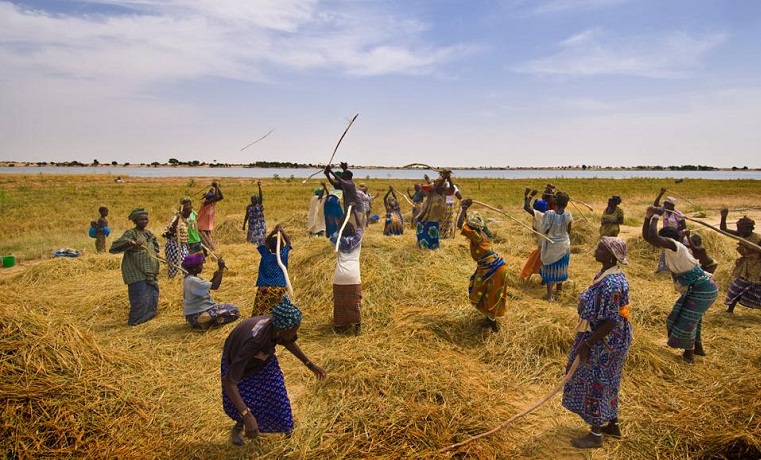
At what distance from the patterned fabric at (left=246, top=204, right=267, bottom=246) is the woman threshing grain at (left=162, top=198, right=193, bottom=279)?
2.91m

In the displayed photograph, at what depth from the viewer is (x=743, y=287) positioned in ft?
20.8

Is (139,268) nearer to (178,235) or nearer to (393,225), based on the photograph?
(178,235)

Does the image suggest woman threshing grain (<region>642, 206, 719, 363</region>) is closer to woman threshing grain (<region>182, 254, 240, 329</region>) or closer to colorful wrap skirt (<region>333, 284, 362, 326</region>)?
colorful wrap skirt (<region>333, 284, 362, 326</region>)

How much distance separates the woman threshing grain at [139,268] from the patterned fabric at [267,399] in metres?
3.66

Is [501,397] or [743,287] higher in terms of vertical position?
[743,287]

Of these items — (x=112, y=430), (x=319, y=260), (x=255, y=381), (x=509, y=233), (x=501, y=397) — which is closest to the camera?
(x=255, y=381)

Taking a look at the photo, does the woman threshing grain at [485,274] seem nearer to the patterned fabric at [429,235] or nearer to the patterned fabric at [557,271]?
the patterned fabric at [557,271]

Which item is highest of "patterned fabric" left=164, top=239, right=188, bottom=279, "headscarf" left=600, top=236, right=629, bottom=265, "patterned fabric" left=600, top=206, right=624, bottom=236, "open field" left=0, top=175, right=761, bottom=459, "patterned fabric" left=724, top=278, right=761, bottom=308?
"headscarf" left=600, top=236, right=629, bottom=265


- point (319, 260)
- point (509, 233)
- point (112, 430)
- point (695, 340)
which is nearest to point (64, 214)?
point (319, 260)

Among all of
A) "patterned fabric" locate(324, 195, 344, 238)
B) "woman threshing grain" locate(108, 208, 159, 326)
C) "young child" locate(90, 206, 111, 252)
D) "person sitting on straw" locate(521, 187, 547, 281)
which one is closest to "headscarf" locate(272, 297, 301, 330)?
"woman threshing grain" locate(108, 208, 159, 326)

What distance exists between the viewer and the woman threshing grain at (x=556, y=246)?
691 centimetres

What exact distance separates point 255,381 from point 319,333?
258 centimetres

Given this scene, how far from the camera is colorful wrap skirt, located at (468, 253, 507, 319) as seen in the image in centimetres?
534

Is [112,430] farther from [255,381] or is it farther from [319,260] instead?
[319,260]
